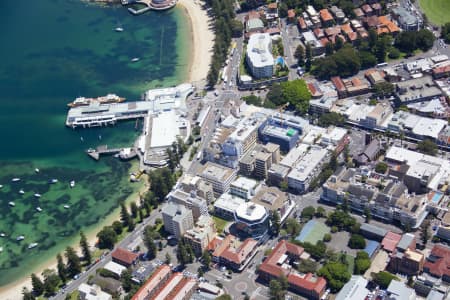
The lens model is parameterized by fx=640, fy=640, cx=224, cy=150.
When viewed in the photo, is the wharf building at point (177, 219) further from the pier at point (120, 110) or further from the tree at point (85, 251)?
the pier at point (120, 110)

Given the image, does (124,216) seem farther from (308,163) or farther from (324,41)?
(324,41)

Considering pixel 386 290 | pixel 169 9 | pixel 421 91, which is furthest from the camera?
pixel 169 9

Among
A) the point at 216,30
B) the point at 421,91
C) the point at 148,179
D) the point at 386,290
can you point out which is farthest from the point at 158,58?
the point at 386,290

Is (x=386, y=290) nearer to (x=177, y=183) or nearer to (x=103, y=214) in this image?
(x=177, y=183)

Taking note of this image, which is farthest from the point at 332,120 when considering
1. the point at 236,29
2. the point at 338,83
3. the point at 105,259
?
the point at 105,259

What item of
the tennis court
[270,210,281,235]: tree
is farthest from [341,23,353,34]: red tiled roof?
[270,210,281,235]: tree

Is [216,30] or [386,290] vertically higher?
[216,30]
